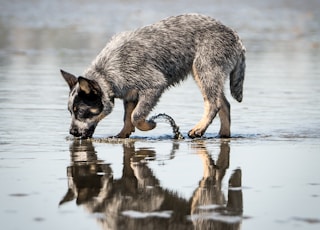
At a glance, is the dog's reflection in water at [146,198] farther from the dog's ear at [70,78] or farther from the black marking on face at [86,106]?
the dog's ear at [70,78]

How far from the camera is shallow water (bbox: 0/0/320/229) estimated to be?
6.79 meters

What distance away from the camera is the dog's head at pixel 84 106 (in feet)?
34.4

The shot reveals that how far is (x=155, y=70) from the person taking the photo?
11.0 m

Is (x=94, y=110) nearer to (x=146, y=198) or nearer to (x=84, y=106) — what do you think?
(x=84, y=106)

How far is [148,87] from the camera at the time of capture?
1095 cm

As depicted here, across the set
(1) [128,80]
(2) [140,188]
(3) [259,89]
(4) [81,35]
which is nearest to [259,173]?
(2) [140,188]

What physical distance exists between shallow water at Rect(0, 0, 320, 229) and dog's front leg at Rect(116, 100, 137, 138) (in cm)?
17

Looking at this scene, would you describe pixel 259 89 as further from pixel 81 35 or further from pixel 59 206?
pixel 81 35

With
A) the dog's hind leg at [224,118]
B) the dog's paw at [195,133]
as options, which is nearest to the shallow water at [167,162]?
the dog's hind leg at [224,118]

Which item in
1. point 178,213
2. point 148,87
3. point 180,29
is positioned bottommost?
point 178,213

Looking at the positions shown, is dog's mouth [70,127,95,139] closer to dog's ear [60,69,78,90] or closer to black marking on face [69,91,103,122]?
black marking on face [69,91,103,122]

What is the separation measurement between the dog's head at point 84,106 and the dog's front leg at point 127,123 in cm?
41

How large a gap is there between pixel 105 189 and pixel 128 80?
3249 millimetres

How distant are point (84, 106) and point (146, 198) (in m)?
3.46
